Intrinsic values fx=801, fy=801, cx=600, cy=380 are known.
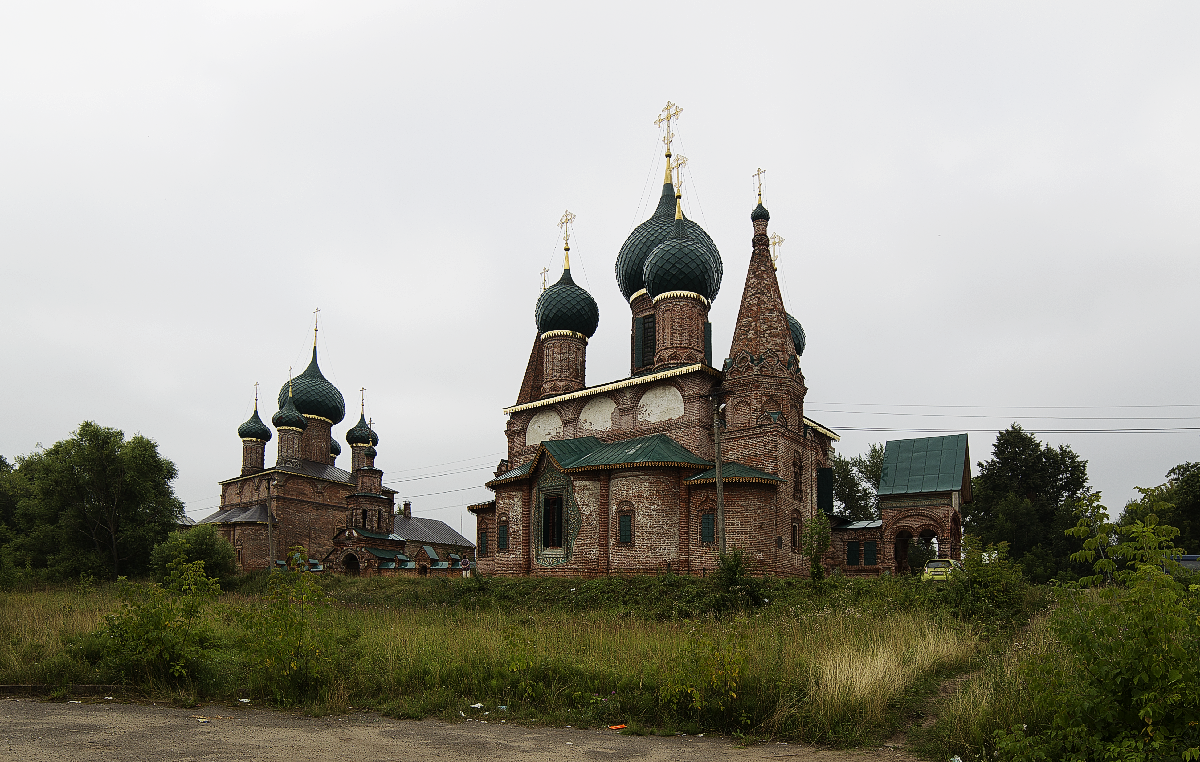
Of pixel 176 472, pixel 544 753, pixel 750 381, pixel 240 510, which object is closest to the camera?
pixel 544 753

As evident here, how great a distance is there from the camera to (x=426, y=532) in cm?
4725

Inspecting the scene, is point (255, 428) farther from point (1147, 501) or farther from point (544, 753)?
point (1147, 501)

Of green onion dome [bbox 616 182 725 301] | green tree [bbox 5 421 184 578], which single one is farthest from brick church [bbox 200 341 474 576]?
green onion dome [bbox 616 182 725 301]

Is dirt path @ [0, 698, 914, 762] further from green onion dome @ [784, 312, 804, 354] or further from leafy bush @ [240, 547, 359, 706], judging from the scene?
green onion dome @ [784, 312, 804, 354]

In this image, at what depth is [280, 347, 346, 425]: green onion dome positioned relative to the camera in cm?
4316

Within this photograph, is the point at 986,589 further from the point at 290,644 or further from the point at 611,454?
the point at 611,454

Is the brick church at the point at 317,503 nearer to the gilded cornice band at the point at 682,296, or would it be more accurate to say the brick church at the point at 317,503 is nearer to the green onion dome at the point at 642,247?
the green onion dome at the point at 642,247

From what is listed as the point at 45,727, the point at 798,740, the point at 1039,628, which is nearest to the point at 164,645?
the point at 45,727

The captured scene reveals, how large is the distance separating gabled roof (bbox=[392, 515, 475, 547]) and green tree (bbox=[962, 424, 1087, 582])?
28312 millimetres

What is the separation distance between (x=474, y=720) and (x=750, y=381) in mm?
16606

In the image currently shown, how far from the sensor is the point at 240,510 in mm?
40406

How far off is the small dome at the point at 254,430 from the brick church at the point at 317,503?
0.05 m

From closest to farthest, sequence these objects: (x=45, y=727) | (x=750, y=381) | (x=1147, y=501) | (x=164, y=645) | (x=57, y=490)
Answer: (x=1147, y=501)
(x=45, y=727)
(x=164, y=645)
(x=750, y=381)
(x=57, y=490)

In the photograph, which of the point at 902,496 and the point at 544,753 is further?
the point at 902,496
